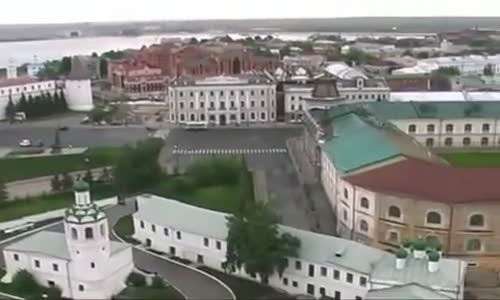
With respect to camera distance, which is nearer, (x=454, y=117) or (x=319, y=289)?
(x=319, y=289)

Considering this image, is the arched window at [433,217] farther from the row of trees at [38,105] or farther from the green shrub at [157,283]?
the row of trees at [38,105]

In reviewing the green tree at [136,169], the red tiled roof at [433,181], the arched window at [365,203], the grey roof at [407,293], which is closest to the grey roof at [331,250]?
the grey roof at [407,293]

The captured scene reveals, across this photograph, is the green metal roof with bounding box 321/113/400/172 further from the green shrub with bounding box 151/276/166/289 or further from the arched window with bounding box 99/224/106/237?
the arched window with bounding box 99/224/106/237

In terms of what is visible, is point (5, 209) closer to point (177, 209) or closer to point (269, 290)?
point (177, 209)

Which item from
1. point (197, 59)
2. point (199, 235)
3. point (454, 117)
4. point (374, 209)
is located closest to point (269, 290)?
point (199, 235)

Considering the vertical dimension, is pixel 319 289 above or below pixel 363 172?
below

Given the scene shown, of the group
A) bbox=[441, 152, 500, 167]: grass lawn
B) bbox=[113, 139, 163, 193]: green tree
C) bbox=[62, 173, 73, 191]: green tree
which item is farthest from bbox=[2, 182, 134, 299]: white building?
bbox=[441, 152, 500, 167]: grass lawn
